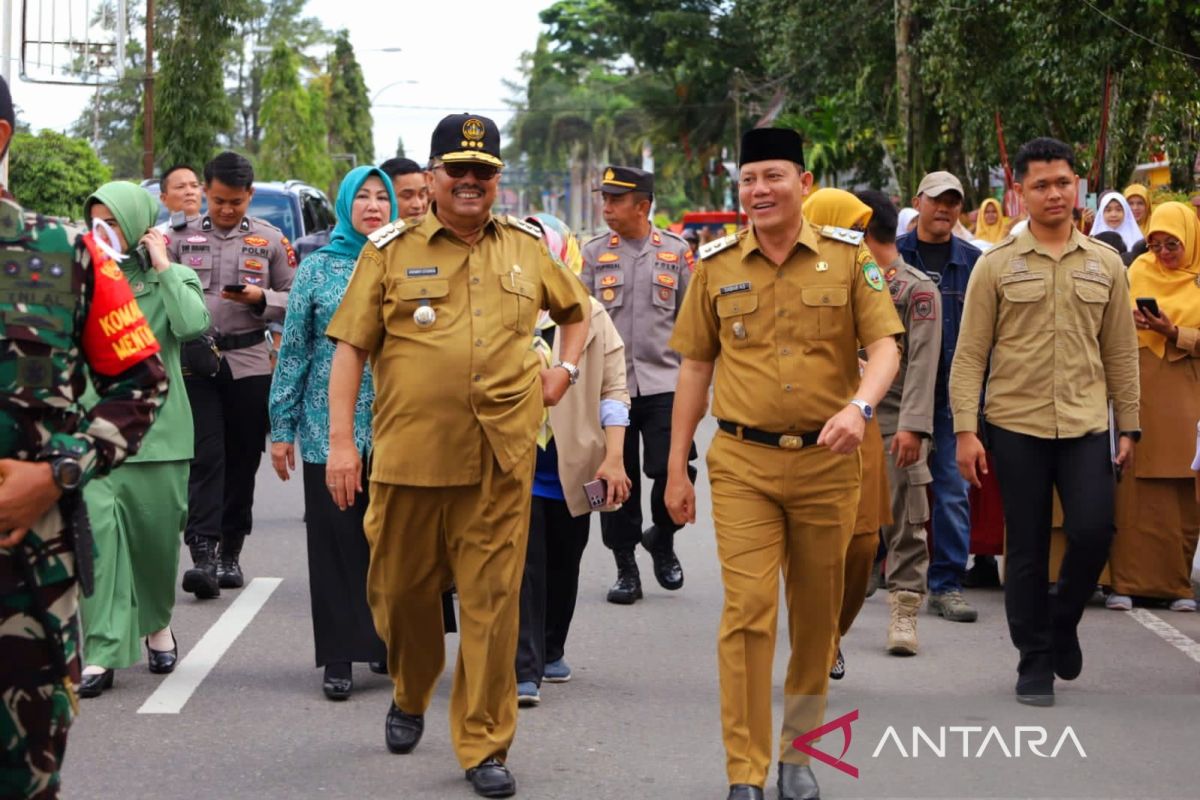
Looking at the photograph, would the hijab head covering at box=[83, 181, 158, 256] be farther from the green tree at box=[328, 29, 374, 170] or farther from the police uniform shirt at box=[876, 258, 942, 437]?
the green tree at box=[328, 29, 374, 170]

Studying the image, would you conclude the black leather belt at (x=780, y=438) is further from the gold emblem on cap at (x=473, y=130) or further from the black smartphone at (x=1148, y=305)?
the black smartphone at (x=1148, y=305)

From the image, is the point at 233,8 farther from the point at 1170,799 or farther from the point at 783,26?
the point at 1170,799

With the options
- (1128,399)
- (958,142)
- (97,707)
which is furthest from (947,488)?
(958,142)

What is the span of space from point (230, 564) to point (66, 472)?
19.8 feet

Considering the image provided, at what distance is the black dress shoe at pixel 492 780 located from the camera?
5645 millimetres

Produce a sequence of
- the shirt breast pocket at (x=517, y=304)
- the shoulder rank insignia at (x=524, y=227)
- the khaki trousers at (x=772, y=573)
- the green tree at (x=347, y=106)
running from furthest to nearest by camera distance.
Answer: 1. the green tree at (x=347, y=106)
2. the shoulder rank insignia at (x=524, y=227)
3. the shirt breast pocket at (x=517, y=304)
4. the khaki trousers at (x=772, y=573)

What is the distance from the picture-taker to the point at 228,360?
927 cm

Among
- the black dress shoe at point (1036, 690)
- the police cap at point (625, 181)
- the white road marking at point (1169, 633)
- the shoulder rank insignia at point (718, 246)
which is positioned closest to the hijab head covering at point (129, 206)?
the shoulder rank insignia at point (718, 246)

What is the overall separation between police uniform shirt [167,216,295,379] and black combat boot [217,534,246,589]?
924 millimetres

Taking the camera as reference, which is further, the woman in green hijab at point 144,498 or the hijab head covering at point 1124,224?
the hijab head covering at point 1124,224

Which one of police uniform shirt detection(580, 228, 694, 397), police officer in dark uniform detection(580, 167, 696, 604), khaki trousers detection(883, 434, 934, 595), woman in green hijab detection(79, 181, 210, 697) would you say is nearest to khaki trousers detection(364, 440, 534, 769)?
woman in green hijab detection(79, 181, 210, 697)

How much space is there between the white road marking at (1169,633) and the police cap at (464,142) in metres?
3.91

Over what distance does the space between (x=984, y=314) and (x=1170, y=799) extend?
6.77ft

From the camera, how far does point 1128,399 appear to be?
6906mm
